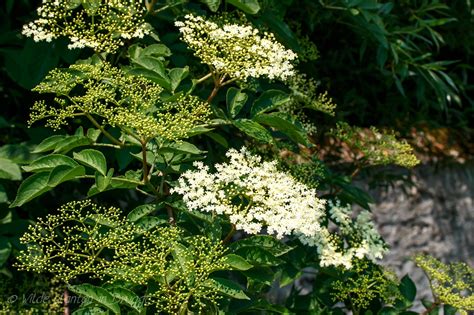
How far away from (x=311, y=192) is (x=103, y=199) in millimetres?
993

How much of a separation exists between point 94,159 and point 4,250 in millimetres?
557

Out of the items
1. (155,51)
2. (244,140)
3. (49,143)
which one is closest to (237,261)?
(49,143)

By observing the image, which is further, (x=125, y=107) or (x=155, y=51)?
(x=155, y=51)

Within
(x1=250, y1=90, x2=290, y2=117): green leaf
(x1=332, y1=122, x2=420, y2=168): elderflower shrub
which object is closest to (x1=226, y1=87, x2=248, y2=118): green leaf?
(x1=250, y1=90, x2=290, y2=117): green leaf

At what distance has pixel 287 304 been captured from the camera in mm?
2459

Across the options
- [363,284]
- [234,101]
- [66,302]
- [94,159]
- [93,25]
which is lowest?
[66,302]

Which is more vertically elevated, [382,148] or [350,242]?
[382,148]

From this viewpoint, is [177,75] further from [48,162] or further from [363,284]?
[363,284]

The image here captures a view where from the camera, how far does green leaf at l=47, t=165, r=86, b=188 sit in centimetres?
181

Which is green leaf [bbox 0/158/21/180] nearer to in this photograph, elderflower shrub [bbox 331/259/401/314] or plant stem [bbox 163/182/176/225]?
plant stem [bbox 163/182/176/225]

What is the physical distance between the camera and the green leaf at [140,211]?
6.06 feet

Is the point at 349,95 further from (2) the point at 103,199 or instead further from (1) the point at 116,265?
(1) the point at 116,265

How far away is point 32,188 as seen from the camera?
1.86 metres

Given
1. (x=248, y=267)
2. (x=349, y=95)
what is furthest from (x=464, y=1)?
(x=248, y=267)
